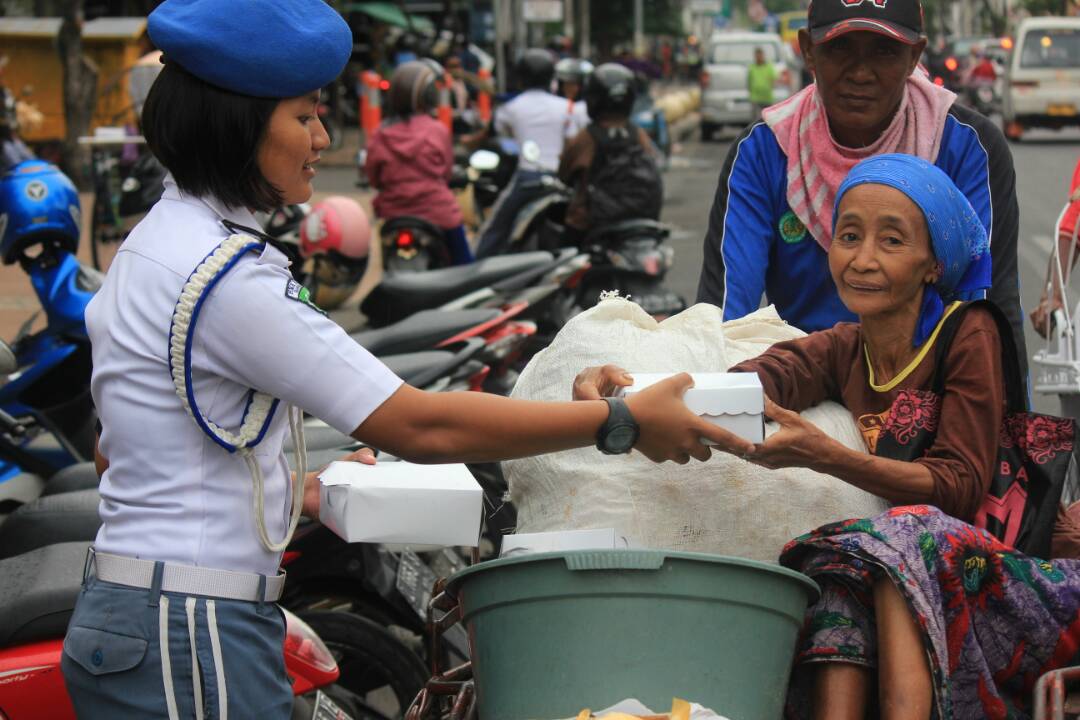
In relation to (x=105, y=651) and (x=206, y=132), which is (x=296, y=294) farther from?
(x=105, y=651)

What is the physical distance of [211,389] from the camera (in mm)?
2117

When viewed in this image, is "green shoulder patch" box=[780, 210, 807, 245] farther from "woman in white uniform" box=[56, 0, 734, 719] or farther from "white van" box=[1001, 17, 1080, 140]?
"white van" box=[1001, 17, 1080, 140]

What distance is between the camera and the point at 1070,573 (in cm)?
264

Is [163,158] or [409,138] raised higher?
[163,158]

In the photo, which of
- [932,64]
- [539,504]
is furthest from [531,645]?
[932,64]

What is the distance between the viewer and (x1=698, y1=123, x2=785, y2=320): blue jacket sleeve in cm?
361

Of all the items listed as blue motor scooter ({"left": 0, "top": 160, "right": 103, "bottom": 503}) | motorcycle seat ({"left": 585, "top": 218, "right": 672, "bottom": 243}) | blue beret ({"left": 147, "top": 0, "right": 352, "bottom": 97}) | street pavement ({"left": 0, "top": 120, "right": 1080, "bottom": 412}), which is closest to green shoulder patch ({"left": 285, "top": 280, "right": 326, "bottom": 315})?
blue beret ({"left": 147, "top": 0, "right": 352, "bottom": 97})

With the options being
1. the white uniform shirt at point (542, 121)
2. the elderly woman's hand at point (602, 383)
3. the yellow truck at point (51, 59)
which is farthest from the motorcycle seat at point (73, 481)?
the yellow truck at point (51, 59)

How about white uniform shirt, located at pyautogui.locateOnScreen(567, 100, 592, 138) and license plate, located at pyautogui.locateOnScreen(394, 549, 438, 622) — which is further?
white uniform shirt, located at pyautogui.locateOnScreen(567, 100, 592, 138)

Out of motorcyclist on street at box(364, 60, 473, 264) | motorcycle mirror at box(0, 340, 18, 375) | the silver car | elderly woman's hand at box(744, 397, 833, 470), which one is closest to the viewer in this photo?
elderly woman's hand at box(744, 397, 833, 470)

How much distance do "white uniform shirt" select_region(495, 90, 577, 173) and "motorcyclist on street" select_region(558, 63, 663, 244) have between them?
2.20 m

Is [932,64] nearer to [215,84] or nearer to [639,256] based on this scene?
[639,256]

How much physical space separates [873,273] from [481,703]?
1.15 metres

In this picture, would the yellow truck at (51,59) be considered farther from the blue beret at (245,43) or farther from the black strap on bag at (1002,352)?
the blue beret at (245,43)
